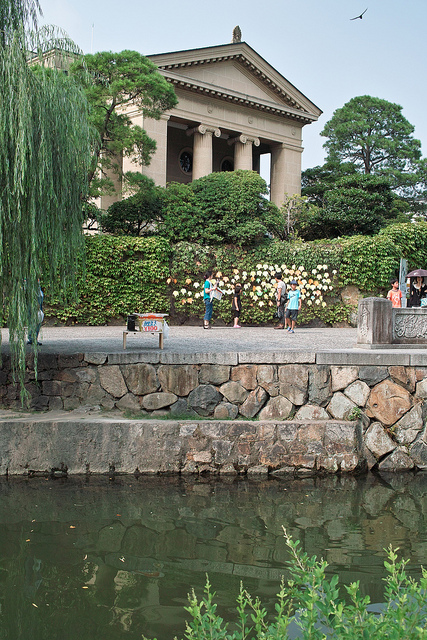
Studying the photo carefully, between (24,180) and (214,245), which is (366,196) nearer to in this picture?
(214,245)

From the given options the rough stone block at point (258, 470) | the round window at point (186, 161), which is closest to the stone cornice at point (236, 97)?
the round window at point (186, 161)

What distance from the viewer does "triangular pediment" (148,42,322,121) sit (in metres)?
25.8

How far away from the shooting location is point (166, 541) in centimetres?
520

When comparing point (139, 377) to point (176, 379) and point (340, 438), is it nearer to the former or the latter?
point (176, 379)

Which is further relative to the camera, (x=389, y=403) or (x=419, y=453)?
(x=389, y=403)

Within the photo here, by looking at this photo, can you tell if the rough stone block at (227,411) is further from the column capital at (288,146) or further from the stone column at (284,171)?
the column capital at (288,146)

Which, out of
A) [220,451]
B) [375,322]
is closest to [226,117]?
[375,322]

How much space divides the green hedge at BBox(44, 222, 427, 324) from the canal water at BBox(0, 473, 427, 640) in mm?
10595

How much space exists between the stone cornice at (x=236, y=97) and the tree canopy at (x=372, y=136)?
22.4 ft

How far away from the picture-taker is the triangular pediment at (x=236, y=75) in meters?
25.8

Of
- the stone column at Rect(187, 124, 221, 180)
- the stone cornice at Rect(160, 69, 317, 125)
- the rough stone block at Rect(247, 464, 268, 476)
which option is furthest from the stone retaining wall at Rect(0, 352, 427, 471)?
the stone column at Rect(187, 124, 221, 180)

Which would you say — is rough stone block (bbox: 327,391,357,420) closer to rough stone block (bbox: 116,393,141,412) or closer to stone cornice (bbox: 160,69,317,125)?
rough stone block (bbox: 116,393,141,412)

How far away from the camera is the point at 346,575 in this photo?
4.54 meters

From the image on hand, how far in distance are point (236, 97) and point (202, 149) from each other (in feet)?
10.0
